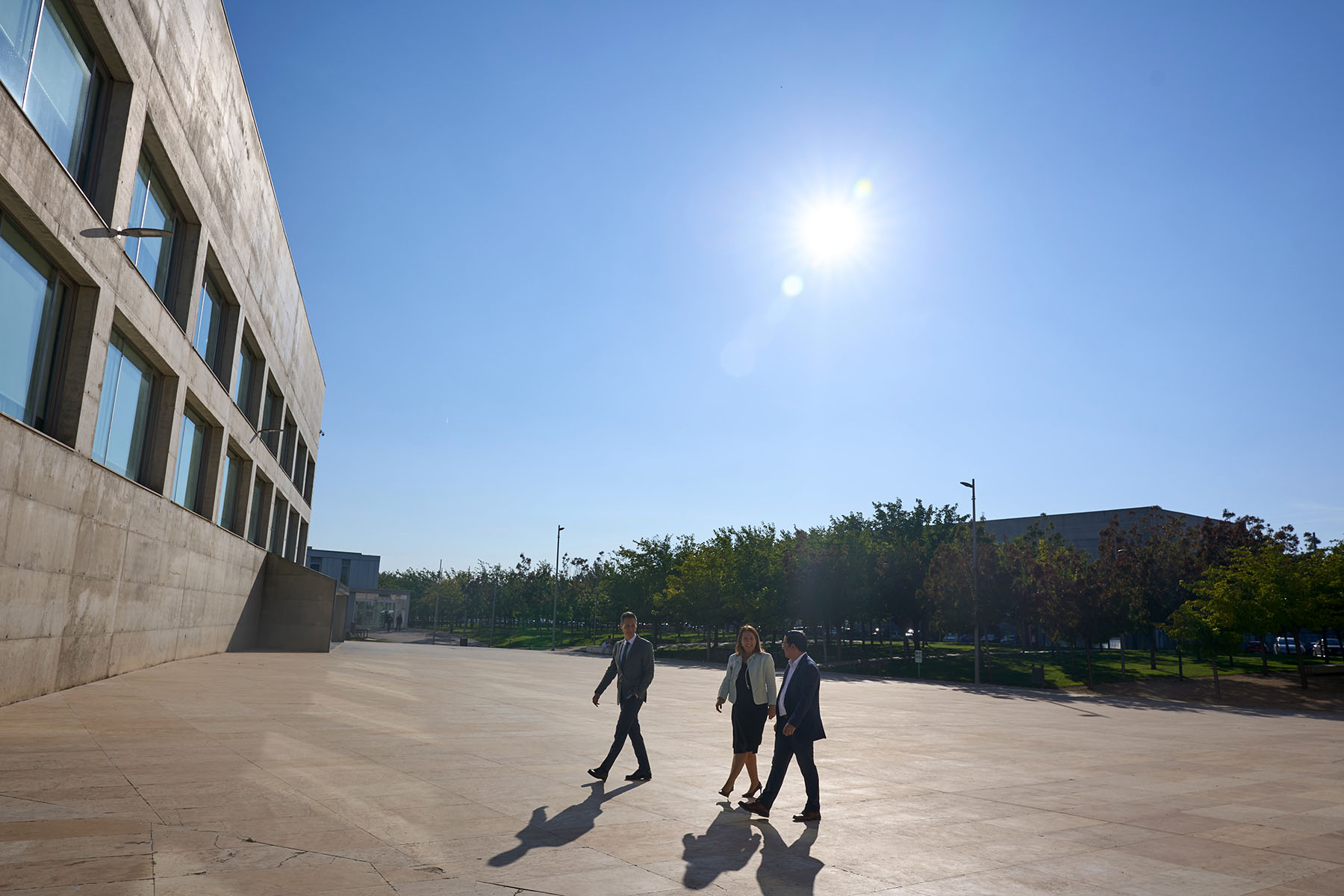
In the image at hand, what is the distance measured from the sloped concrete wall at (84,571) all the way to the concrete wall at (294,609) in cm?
998

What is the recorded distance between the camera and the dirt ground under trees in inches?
1221

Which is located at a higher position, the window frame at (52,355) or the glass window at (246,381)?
the glass window at (246,381)

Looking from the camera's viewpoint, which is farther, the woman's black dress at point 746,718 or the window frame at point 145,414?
the window frame at point 145,414

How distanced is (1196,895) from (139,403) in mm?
20144

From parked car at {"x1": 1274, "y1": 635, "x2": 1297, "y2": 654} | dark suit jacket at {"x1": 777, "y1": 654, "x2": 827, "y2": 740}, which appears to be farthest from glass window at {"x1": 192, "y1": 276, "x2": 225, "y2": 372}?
parked car at {"x1": 1274, "y1": 635, "x2": 1297, "y2": 654}

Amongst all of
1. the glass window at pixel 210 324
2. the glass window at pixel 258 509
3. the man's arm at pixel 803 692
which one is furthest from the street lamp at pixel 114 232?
the glass window at pixel 258 509

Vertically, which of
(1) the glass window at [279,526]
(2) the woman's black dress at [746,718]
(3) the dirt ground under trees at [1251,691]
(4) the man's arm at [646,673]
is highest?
(1) the glass window at [279,526]

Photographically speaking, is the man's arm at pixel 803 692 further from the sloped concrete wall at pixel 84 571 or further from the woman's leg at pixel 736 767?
the sloped concrete wall at pixel 84 571

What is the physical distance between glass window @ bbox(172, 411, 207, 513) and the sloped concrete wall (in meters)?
0.91

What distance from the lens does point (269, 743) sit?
32.8ft

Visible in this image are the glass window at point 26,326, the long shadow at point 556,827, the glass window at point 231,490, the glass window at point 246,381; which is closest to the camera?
the long shadow at point 556,827

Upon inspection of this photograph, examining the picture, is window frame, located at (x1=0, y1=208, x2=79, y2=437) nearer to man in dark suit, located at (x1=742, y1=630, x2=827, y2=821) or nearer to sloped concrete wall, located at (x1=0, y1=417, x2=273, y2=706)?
sloped concrete wall, located at (x1=0, y1=417, x2=273, y2=706)

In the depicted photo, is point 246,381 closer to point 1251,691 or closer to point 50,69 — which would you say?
point 50,69

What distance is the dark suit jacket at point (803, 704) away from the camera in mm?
7977
